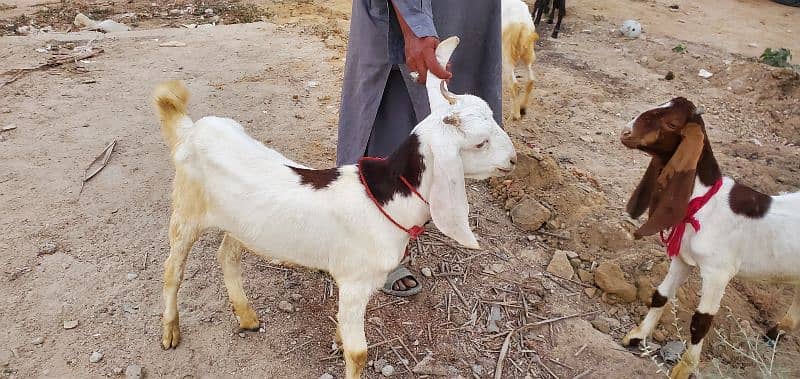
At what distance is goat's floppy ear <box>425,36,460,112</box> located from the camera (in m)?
2.16

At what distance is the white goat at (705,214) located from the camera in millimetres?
2465

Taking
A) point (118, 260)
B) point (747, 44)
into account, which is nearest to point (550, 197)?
point (118, 260)

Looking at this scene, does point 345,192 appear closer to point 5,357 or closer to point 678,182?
point 678,182

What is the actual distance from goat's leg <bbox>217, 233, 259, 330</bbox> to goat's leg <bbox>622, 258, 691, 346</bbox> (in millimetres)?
1945

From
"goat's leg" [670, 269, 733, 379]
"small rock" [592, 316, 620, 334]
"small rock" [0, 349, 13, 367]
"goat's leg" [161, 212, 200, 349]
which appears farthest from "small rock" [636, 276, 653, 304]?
"small rock" [0, 349, 13, 367]

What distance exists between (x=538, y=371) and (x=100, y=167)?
328cm

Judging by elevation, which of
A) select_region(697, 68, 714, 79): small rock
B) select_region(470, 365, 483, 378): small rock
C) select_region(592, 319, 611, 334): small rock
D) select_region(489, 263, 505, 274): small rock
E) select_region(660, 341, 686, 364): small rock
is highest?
select_region(489, 263, 505, 274): small rock

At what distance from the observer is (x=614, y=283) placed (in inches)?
132

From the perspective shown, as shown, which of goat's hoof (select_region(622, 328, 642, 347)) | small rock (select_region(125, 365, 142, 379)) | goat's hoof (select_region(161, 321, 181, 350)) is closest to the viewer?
small rock (select_region(125, 365, 142, 379))

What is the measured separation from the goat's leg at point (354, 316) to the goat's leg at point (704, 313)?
59.5 inches

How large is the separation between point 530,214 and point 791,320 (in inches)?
61.6

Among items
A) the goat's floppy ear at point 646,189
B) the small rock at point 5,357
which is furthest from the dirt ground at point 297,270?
the goat's floppy ear at point 646,189

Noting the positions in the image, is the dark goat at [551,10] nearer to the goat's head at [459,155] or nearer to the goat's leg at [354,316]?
the goat's head at [459,155]

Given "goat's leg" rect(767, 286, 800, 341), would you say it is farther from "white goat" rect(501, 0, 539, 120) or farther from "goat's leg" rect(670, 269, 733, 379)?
"white goat" rect(501, 0, 539, 120)
